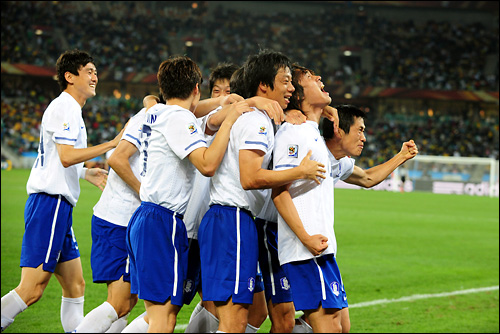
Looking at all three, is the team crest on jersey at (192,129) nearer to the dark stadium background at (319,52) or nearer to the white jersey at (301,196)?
the white jersey at (301,196)

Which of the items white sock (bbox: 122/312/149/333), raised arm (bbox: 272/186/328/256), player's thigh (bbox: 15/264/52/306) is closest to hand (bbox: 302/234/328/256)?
raised arm (bbox: 272/186/328/256)

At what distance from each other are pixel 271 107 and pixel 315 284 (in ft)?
3.46

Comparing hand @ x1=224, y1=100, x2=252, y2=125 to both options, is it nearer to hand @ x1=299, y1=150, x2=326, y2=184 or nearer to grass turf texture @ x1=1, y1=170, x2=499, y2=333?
hand @ x1=299, y1=150, x2=326, y2=184

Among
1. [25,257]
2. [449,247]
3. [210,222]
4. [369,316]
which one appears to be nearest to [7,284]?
[25,257]

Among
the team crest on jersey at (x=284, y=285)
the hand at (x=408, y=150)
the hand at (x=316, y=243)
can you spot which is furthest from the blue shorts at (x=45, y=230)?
the hand at (x=408, y=150)

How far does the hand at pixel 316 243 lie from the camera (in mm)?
3479

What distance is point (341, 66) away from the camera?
44156 mm

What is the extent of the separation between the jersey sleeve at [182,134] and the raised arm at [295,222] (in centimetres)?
53

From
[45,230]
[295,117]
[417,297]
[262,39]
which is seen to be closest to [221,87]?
[295,117]

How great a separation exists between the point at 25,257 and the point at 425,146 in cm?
3797

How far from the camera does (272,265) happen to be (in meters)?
3.95

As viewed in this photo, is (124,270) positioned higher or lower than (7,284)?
higher

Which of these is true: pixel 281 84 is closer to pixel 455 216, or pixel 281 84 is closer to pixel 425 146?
pixel 455 216

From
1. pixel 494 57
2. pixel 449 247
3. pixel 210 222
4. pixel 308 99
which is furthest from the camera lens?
pixel 494 57
